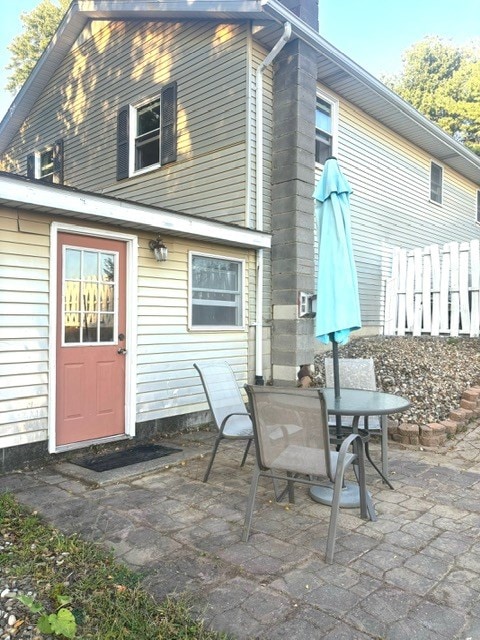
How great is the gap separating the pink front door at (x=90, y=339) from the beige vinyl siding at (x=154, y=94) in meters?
2.48

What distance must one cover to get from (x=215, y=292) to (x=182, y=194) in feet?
7.89

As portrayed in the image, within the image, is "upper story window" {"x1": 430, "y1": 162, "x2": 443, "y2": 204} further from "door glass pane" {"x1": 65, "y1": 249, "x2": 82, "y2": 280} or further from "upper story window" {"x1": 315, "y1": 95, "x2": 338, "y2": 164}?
"door glass pane" {"x1": 65, "y1": 249, "x2": 82, "y2": 280}

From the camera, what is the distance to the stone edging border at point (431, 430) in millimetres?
4727

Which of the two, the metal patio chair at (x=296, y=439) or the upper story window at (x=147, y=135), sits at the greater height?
the upper story window at (x=147, y=135)

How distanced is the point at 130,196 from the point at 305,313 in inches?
167

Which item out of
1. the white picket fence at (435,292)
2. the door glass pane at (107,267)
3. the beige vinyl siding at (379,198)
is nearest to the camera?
the door glass pane at (107,267)

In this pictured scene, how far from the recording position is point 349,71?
7.34 m

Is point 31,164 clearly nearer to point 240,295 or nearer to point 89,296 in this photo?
point 240,295

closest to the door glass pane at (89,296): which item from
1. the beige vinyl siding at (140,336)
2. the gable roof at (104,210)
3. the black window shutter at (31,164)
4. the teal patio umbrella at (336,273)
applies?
the beige vinyl siding at (140,336)

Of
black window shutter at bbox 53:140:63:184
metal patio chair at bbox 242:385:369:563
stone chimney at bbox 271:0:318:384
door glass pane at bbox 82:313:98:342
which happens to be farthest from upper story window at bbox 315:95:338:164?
metal patio chair at bbox 242:385:369:563

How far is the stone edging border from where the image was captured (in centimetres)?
473

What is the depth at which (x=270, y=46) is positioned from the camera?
22.5 ft

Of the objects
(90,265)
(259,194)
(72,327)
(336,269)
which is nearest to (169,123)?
(259,194)

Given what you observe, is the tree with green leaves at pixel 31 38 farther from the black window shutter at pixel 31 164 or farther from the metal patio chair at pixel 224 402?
the metal patio chair at pixel 224 402
